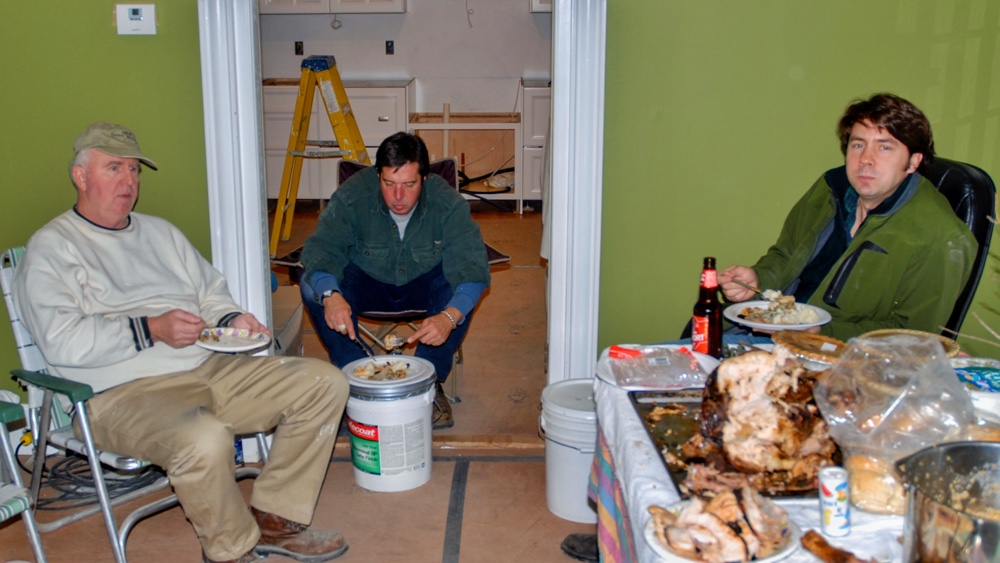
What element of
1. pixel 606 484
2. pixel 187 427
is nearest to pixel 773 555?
pixel 606 484

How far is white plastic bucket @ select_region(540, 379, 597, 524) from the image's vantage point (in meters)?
2.48

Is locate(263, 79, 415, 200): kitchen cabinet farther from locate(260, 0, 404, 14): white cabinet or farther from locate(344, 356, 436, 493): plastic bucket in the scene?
locate(344, 356, 436, 493): plastic bucket

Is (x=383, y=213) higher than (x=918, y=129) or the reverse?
the reverse

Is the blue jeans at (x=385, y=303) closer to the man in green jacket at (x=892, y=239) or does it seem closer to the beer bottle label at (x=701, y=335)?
the man in green jacket at (x=892, y=239)

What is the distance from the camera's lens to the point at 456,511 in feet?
8.82

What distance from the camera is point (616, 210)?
2.87m

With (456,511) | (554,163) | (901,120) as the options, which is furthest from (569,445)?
(901,120)

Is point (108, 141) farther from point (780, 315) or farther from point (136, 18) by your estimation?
→ point (780, 315)

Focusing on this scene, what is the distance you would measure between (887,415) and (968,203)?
1.30 m

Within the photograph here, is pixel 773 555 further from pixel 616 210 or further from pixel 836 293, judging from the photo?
pixel 616 210

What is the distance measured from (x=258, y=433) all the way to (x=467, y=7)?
5.18 metres

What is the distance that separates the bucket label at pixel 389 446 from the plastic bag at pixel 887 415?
1.58m

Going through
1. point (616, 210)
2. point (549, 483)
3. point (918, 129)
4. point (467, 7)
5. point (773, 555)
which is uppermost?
point (467, 7)

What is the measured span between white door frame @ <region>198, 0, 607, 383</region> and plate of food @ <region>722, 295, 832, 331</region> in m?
0.71
